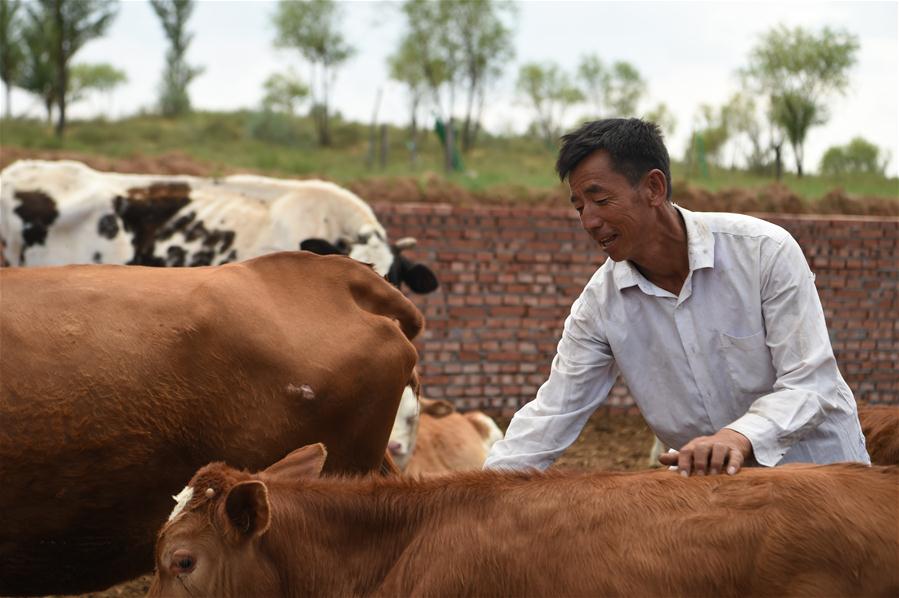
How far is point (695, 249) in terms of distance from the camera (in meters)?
3.12

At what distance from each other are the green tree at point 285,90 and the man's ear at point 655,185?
3700cm

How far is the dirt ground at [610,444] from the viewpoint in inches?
337

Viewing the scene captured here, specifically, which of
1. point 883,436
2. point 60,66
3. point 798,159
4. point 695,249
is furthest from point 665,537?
point 60,66

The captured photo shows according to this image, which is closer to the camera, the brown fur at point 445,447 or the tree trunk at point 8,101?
the brown fur at point 445,447

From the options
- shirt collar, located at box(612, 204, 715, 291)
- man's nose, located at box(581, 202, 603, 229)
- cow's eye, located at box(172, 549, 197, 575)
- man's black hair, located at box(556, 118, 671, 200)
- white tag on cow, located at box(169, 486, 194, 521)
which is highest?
man's black hair, located at box(556, 118, 671, 200)

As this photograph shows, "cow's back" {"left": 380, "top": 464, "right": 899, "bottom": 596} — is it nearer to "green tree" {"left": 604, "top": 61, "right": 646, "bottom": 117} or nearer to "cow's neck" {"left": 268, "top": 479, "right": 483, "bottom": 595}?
"cow's neck" {"left": 268, "top": 479, "right": 483, "bottom": 595}

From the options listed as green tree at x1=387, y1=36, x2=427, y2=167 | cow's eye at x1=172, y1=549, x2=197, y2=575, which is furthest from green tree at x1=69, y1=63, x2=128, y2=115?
cow's eye at x1=172, y1=549, x2=197, y2=575

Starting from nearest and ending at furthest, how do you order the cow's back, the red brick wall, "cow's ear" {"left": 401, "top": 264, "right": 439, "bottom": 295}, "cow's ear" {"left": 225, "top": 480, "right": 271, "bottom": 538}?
the cow's back → "cow's ear" {"left": 225, "top": 480, "right": 271, "bottom": 538} → "cow's ear" {"left": 401, "top": 264, "right": 439, "bottom": 295} → the red brick wall

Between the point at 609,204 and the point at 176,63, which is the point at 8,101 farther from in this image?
the point at 609,204

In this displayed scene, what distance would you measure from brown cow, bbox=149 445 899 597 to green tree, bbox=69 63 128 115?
1584 inches

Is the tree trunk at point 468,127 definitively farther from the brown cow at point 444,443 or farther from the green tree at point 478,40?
the brown cow at point 444,443

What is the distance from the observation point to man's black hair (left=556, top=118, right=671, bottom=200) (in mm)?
3006

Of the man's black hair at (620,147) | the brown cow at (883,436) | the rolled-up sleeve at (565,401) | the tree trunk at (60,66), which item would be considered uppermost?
the tree trunk at (60,66)

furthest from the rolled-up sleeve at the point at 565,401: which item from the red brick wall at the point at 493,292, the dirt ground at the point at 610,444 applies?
the red brick wall at the point at 493,292
